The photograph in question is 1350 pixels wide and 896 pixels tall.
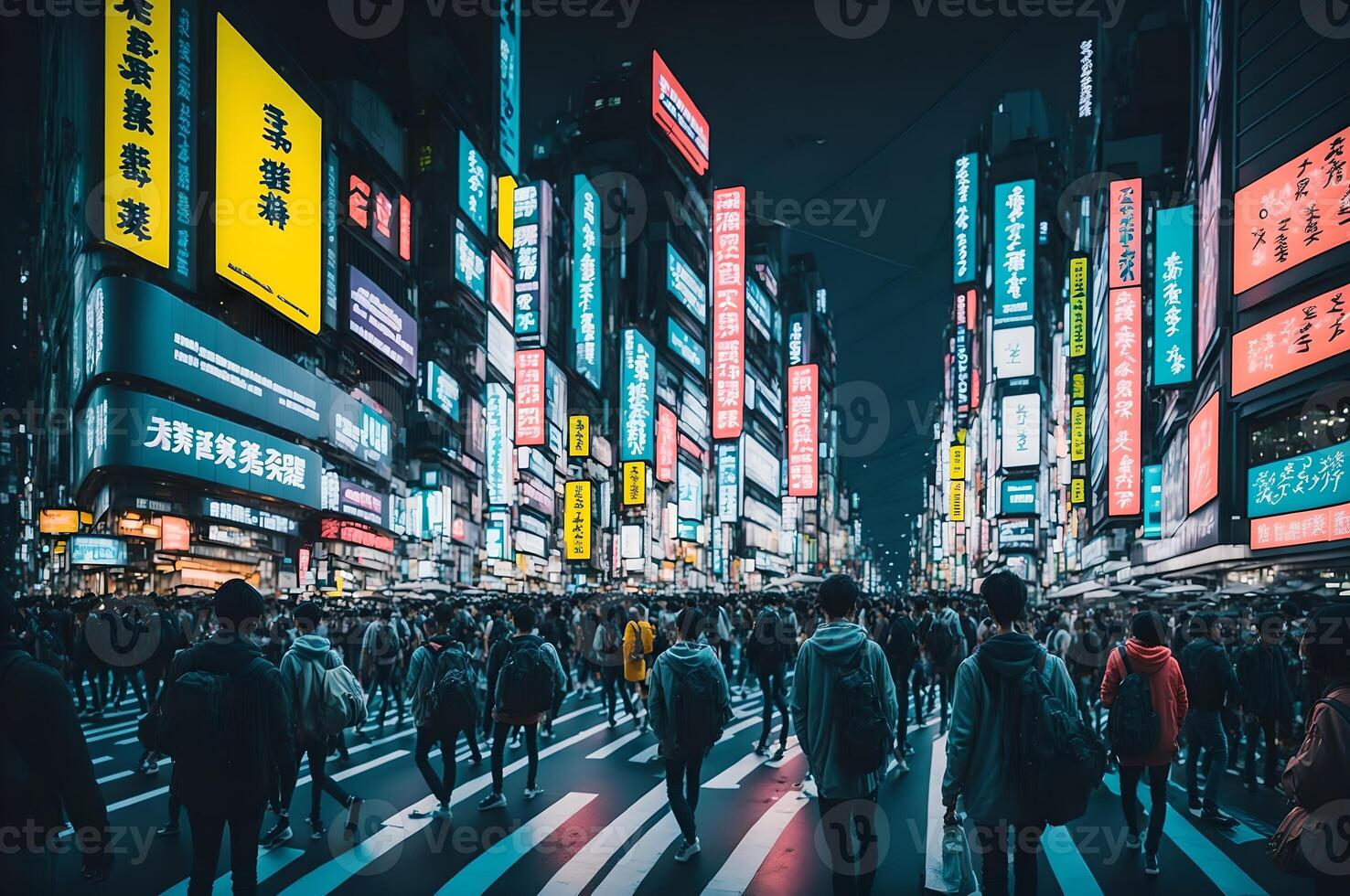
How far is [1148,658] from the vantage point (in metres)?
7.20

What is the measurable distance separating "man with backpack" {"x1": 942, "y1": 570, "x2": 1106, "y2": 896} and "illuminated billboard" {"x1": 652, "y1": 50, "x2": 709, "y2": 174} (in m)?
109

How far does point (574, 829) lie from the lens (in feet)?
27.8

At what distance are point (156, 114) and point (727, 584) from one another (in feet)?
257

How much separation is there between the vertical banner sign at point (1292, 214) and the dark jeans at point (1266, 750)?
526 inches

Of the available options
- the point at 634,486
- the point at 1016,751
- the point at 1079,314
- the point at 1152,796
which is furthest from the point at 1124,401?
the point at 634,486

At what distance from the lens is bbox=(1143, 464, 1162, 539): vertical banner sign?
3687cm

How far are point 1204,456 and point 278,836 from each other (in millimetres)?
23497

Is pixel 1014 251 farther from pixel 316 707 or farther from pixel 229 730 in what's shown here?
pixel 229 730

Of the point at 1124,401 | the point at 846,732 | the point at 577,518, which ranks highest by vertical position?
the point at 1124,401

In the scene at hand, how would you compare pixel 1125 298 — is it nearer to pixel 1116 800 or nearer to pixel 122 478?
pixel 1116 800

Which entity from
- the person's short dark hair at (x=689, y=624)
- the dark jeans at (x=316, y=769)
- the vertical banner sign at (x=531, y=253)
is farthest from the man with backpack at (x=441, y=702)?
the vertical banner sign at (x=531, y=253)

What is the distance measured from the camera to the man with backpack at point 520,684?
356 inches

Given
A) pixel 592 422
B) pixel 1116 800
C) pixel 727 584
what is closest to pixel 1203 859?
pixel 1116 800

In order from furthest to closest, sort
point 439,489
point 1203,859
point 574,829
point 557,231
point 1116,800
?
point 557,231
point 439,489
point 1116,800
point 574,829
point 1203,859
